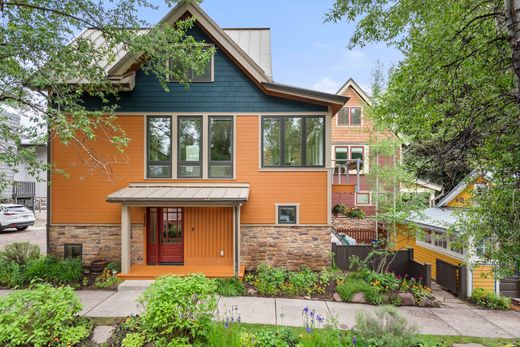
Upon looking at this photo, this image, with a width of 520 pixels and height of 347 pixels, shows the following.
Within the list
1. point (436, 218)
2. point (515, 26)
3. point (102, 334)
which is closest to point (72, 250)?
point (102, 334)

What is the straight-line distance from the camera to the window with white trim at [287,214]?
27.6ft

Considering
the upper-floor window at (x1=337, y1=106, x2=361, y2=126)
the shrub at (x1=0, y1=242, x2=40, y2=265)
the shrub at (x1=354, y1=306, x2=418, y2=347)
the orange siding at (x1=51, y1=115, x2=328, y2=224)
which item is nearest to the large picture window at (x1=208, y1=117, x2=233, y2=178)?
the orange siding at (x1=51, y1=115, x2=328, y2=224)

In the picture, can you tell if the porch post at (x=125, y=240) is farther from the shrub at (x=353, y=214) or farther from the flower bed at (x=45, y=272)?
the shrub at (x=353, y=214)

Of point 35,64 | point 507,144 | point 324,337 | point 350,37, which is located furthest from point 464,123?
point 35,64

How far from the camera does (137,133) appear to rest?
8391 millimetres

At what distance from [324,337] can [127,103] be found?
28.2ft

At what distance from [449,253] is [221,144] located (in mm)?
9431

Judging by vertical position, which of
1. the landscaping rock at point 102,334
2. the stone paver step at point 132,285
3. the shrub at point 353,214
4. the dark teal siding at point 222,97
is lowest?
the stone paver step at point 132,285

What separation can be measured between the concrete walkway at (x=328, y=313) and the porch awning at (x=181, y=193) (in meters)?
2.59

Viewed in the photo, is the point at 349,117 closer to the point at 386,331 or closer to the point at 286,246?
the point at 286,246

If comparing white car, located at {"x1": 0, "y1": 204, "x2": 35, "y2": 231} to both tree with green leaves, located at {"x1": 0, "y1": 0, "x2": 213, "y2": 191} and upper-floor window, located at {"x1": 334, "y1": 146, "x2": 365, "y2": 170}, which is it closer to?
tree with green leaves, located at {"x1": 0, "y1": 0, "x2": 213, "y2": 191}

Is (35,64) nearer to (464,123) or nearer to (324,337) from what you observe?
(324,337)

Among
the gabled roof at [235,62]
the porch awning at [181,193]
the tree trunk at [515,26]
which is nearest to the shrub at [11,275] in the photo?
the porch awning at [181,193]

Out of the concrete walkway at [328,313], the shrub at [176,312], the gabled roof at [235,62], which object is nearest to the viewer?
the shrub at [176,312]
